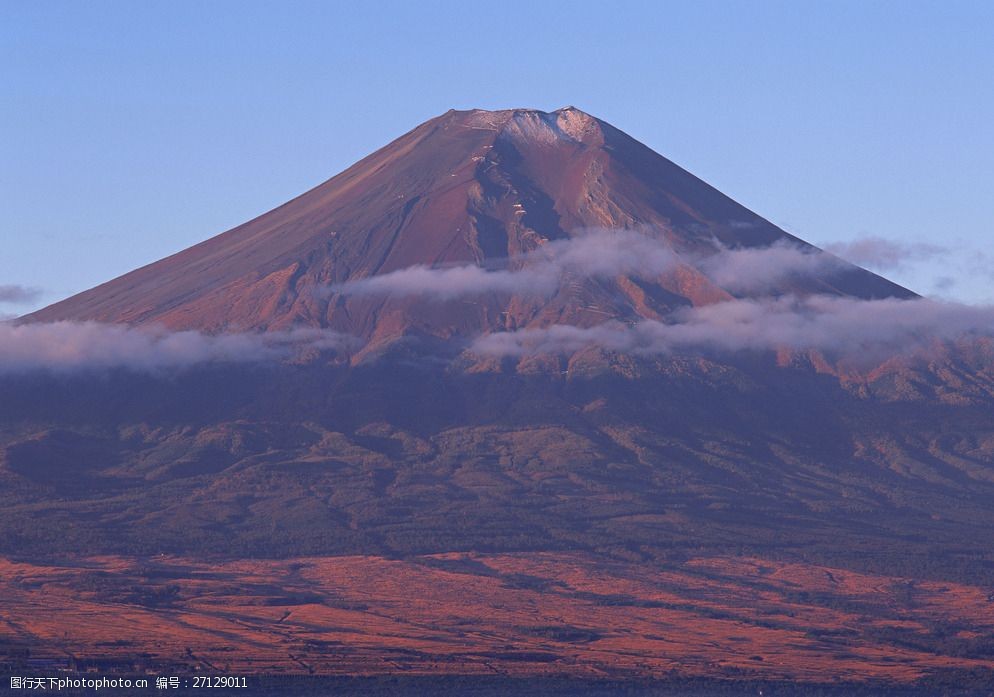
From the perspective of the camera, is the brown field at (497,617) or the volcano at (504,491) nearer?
the brown field at (497,617)

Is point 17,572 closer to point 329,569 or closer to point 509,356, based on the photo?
point 329,569

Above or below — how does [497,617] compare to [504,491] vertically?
below

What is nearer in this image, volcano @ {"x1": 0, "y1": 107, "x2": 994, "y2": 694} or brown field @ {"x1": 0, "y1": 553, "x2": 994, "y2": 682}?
brown field @ {"x1": 0, "y1": 553, "x2": 994, "y2": 682}

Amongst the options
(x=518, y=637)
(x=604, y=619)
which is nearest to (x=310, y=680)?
(x=518, y=637)

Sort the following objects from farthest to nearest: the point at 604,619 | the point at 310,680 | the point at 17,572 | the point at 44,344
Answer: the point at 44,344 < the point at 17,572 < the point at 604,619 < the point at 310,680
